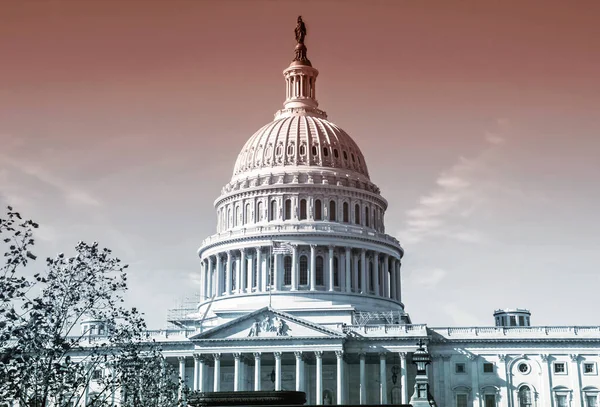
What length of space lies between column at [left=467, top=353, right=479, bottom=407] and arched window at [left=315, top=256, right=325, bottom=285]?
25.7 metres

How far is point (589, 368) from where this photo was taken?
4414 inches

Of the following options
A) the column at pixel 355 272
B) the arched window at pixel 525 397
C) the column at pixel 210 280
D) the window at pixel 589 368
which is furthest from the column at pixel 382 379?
the column at pixel 210 280

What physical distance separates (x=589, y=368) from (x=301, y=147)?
52700 millimetres

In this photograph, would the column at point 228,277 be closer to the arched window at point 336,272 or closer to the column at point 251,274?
the column at point 251,274

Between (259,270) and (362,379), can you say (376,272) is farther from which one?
(362,379)

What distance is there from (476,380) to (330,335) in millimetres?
19150

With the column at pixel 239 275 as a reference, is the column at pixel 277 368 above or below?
below

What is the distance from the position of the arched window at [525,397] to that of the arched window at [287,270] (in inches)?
1409

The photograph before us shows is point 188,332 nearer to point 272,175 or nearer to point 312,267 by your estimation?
point 312,267

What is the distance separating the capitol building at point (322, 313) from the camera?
11206 centimetres

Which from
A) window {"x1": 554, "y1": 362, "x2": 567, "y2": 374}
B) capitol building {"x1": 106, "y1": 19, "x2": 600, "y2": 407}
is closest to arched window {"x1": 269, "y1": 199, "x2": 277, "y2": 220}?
capitol building {"x1": 106, "y1": 19, "x2": 600, "y2": 407}

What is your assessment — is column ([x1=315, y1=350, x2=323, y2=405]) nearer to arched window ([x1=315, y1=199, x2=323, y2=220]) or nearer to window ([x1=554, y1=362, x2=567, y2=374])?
window ([x1=554, y1=362, x2=567, y2=374])

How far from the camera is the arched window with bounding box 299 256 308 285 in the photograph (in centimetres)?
13088

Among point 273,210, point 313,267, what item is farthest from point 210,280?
point 313,267
